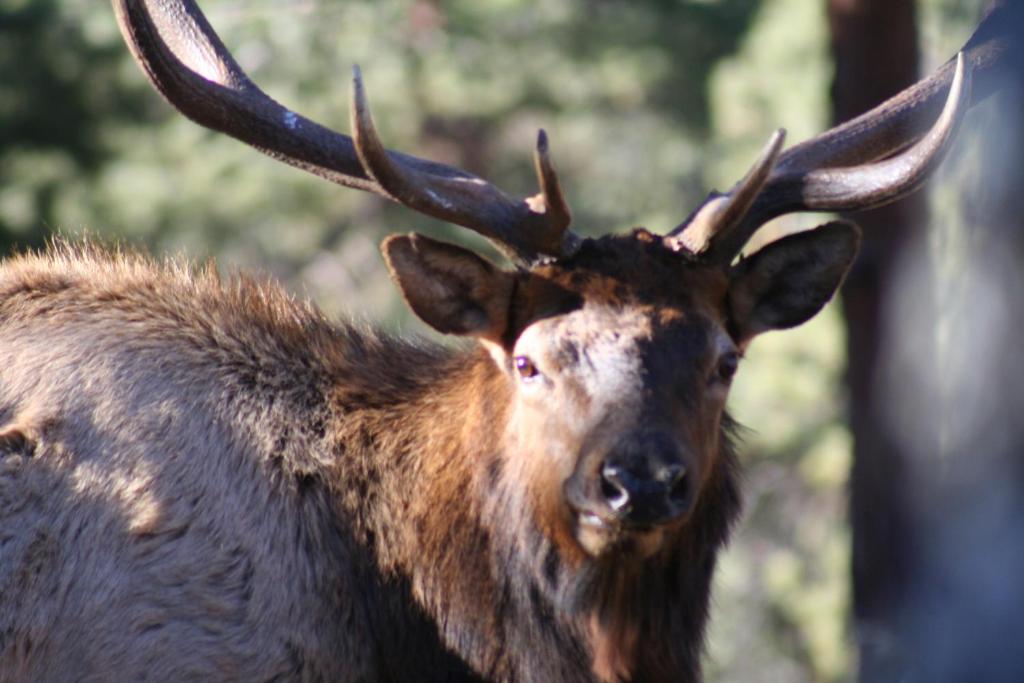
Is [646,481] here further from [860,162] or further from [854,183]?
[860,162]

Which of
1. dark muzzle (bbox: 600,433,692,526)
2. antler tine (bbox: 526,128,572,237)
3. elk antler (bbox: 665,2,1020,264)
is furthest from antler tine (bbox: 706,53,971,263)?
dark muzzle (bbox: 600,433,692,526)

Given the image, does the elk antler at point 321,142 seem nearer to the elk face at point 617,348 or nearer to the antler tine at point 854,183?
the elk face at point 617,348

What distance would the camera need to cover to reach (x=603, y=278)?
617cm

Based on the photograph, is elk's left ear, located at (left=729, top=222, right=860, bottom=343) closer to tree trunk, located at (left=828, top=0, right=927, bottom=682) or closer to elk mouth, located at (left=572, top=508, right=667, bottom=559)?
elk mouth, located at (left=572, top=508, right=667, bottom=559)

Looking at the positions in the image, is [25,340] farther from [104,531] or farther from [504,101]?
[504,101]

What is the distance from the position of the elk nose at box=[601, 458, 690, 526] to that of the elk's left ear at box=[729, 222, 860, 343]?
48.7 inches

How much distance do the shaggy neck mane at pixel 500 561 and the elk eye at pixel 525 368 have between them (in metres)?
0.18

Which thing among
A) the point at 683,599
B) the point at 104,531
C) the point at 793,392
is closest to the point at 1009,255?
the point at 683,599

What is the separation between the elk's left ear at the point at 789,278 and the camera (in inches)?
260

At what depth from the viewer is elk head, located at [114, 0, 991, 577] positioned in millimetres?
5820

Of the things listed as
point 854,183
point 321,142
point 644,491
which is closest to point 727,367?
point 644,491

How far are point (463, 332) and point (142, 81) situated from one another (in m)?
15.7

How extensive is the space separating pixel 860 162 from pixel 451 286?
2056mm

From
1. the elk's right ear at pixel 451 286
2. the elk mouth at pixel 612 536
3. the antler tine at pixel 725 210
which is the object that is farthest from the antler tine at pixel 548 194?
the elk mouth at pixel 612 536
